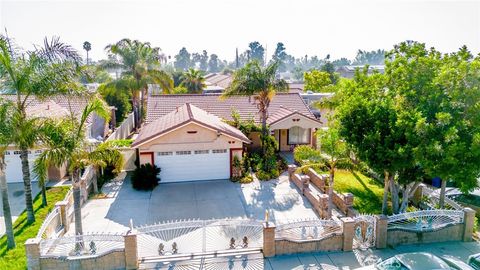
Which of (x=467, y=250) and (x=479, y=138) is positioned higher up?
(x=479, y=138)

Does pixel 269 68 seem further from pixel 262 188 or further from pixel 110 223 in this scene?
pixel 110 223

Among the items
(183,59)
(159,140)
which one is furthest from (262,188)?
(183,59)

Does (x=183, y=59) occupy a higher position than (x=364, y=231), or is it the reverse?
(x=183, y=59)

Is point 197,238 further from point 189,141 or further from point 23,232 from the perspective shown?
point 189,141

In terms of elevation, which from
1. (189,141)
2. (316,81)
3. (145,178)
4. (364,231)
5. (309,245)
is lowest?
(309,245)

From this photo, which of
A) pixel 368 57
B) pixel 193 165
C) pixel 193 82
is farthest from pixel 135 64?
pixel 368 57

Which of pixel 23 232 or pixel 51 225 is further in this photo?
pixel 23 232

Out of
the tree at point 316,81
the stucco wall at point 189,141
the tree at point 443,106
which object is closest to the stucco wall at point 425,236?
the tree at point 443,106

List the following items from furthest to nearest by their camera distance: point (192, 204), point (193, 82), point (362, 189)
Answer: point (193, 82), point (362, 189), point (192, 204)
